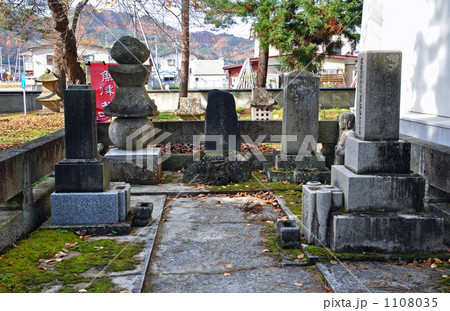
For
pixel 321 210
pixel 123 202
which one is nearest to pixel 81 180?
pixel 123 202

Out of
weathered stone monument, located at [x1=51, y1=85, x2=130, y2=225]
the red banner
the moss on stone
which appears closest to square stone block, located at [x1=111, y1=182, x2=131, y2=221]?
weathered stone monument, located at [x1=51, y1=85, x2=130, y2=225]

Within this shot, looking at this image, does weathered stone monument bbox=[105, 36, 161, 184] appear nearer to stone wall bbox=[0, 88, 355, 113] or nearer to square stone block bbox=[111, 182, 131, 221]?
square stone block bbox=[111, 182, 131, 221]

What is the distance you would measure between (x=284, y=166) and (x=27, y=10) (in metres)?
11.9

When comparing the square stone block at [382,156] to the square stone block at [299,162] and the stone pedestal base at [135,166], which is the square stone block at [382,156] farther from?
the stone pedestal base at [135,166]

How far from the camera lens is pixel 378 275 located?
440 centimetres

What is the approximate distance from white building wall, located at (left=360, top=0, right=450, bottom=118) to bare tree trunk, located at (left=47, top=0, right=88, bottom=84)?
9.45 meters

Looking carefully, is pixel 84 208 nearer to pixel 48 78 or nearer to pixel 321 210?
pixel 321 210

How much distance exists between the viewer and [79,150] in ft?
19.2

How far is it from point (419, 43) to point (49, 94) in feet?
56.4

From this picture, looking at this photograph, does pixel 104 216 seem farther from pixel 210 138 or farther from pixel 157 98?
pixel 157 98

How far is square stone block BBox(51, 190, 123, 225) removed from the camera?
5723 millimetres

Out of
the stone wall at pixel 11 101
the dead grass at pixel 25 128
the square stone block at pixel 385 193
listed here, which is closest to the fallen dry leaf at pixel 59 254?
the square stone block at pixel 385 193

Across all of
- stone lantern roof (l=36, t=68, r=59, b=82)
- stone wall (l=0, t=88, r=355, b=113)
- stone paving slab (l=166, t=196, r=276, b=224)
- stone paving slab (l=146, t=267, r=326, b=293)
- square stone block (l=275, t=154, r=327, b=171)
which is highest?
stone lantern roof (l=36, t=68, r=59, b=82)

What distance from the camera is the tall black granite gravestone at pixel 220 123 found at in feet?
29.9
